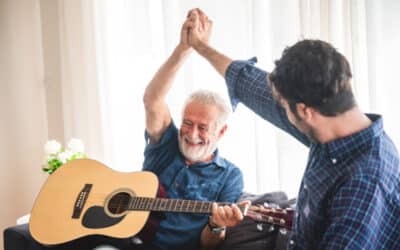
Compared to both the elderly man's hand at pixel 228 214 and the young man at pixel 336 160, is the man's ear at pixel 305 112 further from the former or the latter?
the elderly man's hand at pixel 228 214

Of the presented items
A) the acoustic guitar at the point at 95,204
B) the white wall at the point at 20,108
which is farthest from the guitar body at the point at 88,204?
the white wall at the point at 20,108

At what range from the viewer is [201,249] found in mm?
1620

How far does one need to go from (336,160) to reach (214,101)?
0.77m

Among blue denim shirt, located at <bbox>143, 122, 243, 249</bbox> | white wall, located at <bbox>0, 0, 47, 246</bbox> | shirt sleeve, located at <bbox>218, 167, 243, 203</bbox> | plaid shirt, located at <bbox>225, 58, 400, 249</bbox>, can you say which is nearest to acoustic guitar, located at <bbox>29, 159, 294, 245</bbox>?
blue denim shirt, located at <bbox>143, 122, 243, 249</bbox>

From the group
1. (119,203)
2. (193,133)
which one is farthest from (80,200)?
(193,133)

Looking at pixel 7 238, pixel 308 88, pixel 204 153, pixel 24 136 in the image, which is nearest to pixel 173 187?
pixel 204 153

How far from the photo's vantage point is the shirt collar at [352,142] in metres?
0.95

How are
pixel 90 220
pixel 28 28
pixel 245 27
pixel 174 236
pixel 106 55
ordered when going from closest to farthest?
pixel 90 220
pixel 174 236
pixel 245 27
pixel 106 55
pixel 28 28

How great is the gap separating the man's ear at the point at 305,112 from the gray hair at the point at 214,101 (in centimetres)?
69

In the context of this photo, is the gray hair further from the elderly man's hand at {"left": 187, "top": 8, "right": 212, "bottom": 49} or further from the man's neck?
the man's neck

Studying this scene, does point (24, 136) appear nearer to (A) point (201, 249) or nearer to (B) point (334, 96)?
(A) point (201, 249)

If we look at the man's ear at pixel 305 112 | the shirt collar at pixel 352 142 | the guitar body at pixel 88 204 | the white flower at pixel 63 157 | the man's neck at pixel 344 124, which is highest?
the man's ear at pixel 305 112

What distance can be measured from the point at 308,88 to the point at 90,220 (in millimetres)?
943

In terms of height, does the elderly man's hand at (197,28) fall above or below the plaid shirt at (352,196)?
above
